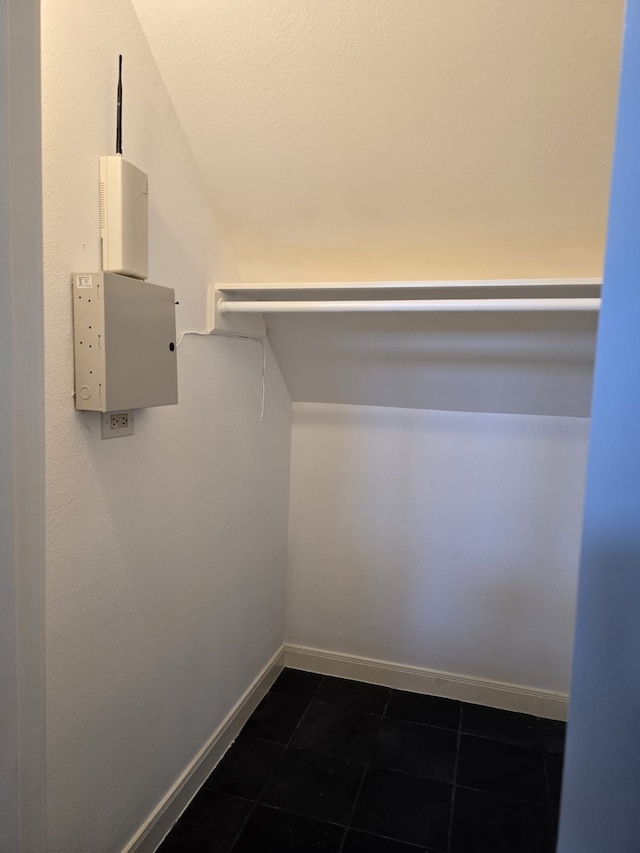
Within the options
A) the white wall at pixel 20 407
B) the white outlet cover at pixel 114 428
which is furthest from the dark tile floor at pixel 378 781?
the white outlet cover at pixel 114 428

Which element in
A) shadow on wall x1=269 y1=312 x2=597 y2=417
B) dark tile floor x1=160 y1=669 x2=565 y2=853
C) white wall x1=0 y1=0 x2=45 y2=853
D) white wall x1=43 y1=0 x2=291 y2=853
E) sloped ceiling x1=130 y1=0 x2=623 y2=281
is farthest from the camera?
shadow on wall x1=269 y1=312 x2=597 y2=417

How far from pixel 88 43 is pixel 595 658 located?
59.4 inches

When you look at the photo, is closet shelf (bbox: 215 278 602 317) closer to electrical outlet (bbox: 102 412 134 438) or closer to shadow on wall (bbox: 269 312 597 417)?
shadow on wall (bbox: 269 312 597 417)

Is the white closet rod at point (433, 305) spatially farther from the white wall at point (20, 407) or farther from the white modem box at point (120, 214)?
the white wall at point (20, 407)

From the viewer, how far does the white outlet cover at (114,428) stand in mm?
1321

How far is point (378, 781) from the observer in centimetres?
195

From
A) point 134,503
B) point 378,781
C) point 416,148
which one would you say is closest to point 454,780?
point 378,781

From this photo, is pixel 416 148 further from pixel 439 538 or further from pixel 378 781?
pixel 378 781

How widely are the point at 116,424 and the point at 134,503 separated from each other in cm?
24

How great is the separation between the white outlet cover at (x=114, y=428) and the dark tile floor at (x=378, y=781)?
1300 mm

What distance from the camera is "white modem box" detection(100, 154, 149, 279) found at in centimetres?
125

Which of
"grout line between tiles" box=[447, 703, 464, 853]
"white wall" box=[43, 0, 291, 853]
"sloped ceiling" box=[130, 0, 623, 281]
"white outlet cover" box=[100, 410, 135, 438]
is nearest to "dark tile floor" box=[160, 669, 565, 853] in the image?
"grout line between tiles" box=[447, 703, 464, 853]

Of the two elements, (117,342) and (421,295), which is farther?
(421,295)

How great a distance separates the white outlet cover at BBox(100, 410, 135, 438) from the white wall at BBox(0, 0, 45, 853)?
1.58 feet
